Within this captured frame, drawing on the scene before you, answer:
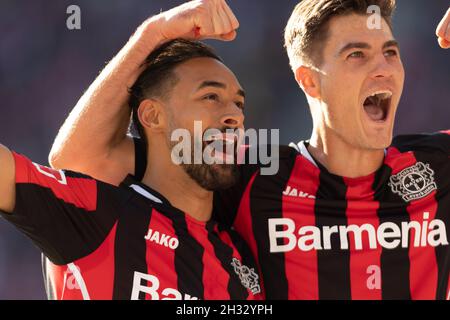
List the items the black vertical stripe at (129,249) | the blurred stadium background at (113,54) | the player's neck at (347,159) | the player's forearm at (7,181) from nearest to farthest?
the player's forearm at (7,181), the black vertical stripe at (129,249), the player's neck at (347,159), the blurred stadium background at (113,54)

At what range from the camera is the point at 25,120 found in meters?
6.62

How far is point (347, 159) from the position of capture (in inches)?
123

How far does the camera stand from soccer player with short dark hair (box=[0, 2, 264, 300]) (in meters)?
2.57

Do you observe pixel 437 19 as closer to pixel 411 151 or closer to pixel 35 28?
pixel 35 28

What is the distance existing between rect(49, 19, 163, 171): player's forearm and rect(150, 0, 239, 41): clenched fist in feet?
0.35

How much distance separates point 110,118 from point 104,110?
40 millimetres

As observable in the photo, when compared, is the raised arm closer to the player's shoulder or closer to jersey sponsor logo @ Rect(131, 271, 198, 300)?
jersey sponsor logo @ Rect(131, 271, 198, 300)

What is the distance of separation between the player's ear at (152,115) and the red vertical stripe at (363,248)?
2.46ft

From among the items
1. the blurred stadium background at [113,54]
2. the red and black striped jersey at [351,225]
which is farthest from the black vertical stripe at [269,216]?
the blurred stadium background at [113,54]

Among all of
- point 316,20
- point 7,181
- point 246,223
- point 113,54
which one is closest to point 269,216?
point 246,223

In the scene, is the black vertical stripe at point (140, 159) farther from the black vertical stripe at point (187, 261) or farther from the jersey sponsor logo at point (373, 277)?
the jersey sponsor logo at point (373, 277)

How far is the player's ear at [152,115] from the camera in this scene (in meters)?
3.10
